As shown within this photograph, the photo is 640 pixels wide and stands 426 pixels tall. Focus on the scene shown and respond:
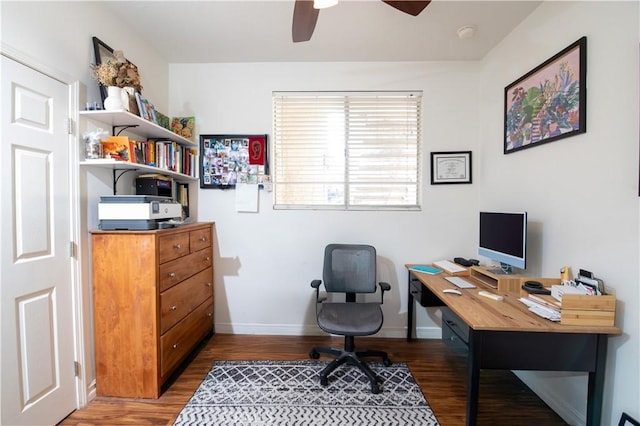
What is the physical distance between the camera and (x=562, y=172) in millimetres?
1542

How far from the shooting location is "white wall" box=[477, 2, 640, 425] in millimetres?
1188

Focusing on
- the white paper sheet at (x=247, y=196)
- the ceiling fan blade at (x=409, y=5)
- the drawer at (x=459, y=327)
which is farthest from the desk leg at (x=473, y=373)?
the white paper sheet at (x=247, y=196)

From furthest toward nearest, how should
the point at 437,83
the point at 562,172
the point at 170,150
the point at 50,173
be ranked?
the point at 437,83 < the point at 170,150 < the point at 562,172 < the point at 50,173

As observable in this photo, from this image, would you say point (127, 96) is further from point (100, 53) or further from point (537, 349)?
point (537, 349)

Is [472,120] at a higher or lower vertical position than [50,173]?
higher

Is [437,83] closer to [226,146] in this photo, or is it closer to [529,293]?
[529,293]

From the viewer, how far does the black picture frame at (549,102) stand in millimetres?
1410

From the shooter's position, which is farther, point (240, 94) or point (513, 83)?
point (240, 94)

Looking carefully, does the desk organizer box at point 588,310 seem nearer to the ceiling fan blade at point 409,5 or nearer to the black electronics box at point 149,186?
the ceiling fan blade at point 409,5

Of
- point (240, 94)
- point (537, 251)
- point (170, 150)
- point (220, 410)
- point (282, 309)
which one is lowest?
point (220, 410)

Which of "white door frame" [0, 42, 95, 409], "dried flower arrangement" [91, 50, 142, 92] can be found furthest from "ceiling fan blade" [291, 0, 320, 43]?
"white door frame" [0, 42, 95, 409]

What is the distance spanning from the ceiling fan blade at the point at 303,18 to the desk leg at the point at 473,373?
1.89 m

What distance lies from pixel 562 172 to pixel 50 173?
314 centimetres

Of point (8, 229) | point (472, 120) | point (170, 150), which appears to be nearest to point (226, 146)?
point (170, 150)
